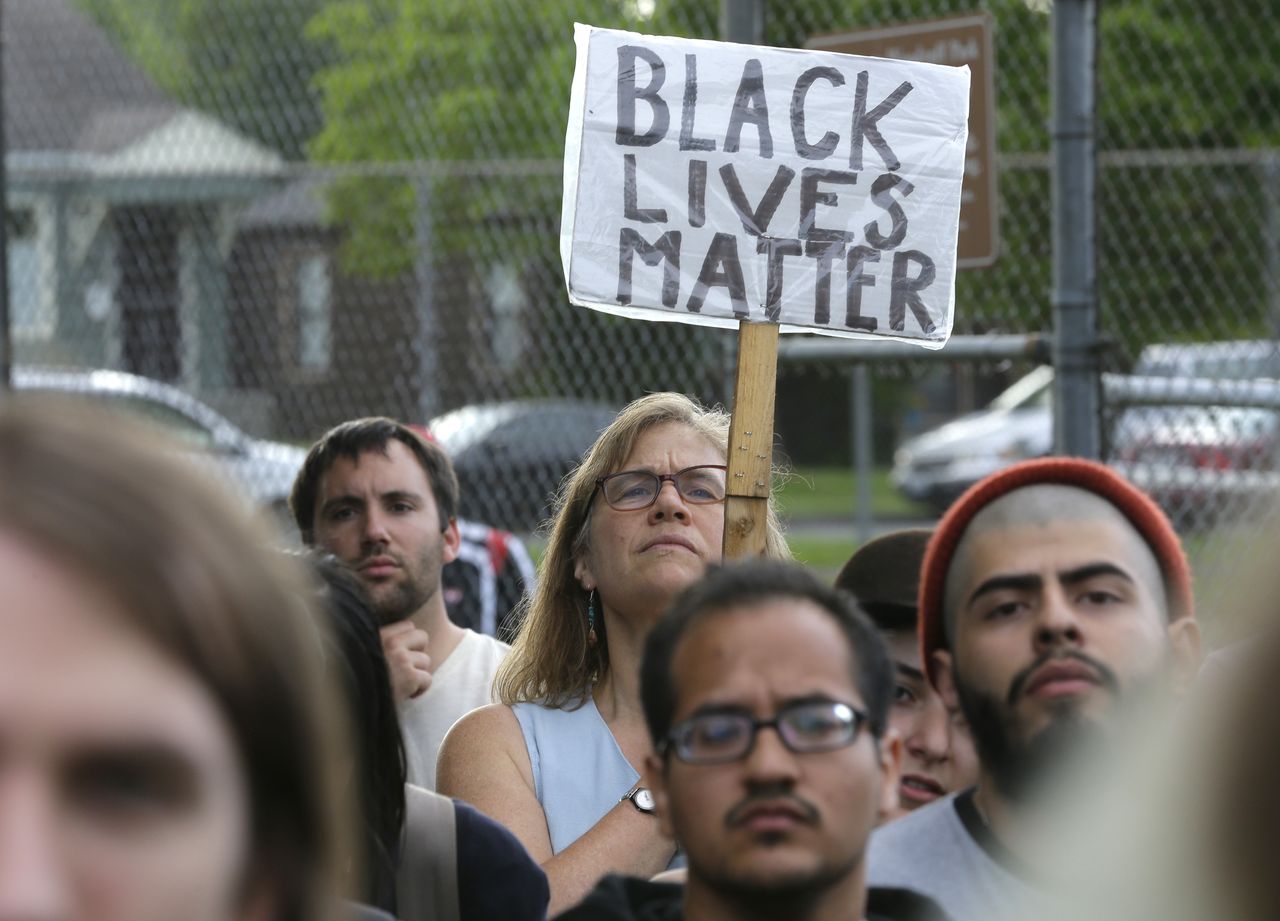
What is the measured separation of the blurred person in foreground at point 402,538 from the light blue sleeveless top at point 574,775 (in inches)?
22.1

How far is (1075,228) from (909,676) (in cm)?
189

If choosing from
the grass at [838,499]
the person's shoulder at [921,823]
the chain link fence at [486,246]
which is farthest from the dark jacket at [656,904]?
the grass at [838,499]

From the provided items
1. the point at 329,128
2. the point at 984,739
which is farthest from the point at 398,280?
the point at 984,739

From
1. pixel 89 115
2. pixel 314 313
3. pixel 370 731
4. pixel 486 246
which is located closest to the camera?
pixel 370 731

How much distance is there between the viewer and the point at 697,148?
3.41m

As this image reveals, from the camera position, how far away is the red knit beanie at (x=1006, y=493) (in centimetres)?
246

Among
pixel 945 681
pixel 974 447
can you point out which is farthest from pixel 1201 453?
pixel 974 447

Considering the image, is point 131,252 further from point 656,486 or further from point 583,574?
point 656,486

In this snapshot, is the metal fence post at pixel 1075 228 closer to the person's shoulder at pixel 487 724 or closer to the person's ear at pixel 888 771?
the person's shoulder at pixel 487 724

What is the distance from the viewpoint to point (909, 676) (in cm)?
297

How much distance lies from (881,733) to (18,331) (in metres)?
8.58

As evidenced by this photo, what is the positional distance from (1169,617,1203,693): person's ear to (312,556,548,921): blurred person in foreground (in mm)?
1013

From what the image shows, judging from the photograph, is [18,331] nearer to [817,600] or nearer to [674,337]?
[674,337]

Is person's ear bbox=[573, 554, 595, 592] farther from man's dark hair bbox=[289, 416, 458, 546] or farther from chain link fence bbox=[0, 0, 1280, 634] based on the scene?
chain link fence bbox=[0, 0, 1280, 634]
